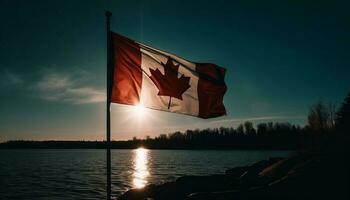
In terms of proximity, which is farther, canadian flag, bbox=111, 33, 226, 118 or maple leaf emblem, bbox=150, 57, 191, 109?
maple leaf emblem, bbox=150, 57, 191, 109

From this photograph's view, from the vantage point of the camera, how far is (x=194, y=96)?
33.1ft

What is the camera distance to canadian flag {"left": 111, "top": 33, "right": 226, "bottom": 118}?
28.2 feet

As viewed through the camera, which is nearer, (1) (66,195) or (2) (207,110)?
(2) (207,110)

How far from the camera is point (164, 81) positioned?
9438mm

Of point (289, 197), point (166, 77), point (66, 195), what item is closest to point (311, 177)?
point (289, 197)

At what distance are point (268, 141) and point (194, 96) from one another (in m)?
182

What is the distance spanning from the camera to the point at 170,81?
9.56m

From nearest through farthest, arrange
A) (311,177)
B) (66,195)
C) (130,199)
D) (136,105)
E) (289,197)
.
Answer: (289,197) < (311,177) < (136,105) < (130,199) < (66,195)

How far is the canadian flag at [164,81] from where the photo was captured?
859cm

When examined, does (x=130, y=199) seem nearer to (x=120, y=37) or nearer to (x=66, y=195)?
(x=120, y=37)

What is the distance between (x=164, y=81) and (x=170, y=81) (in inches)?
8.1

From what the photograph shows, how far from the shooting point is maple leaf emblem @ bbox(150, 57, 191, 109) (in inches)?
368

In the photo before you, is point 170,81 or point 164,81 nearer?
point 164,81

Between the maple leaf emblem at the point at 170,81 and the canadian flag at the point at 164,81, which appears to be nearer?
the canadian flag at the point at 164,81
